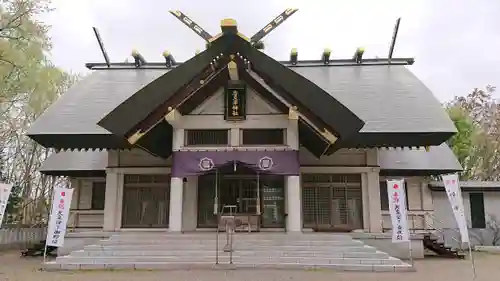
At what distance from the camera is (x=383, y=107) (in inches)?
531

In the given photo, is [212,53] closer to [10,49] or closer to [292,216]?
[292,216]

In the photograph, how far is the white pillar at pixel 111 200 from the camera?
531 inches

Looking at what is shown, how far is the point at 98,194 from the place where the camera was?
16094mm

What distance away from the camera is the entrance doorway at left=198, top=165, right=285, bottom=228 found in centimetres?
1335

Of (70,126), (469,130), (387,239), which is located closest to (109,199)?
(70,126)

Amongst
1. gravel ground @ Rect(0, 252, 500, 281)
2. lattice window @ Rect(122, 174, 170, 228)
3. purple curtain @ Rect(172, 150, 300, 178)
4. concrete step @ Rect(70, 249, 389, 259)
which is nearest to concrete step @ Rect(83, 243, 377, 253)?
concrete step @ Rect(70, 249, 389, 259)

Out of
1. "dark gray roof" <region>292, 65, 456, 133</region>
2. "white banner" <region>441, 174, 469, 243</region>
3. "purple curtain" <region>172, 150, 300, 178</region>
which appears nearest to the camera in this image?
"white banner" <region>441, 174, 469, 243</region>

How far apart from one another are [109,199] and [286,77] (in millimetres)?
6766

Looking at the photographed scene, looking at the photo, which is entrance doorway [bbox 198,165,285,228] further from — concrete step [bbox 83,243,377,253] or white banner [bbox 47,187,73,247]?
white banner [bbox 47,187,73,247]

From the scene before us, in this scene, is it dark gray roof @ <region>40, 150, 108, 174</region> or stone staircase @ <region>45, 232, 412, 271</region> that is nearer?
stone staircase @ <region>45, 232, 412, 271</region>

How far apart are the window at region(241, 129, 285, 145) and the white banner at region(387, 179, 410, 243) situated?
3720 mm

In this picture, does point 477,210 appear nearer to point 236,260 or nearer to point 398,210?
point 398,210

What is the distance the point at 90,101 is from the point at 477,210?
14877 mm

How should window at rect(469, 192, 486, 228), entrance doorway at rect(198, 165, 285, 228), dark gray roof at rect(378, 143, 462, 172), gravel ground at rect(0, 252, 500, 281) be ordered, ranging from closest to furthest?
gravel ground at rect(0, 252, 500, 281)
entrance doorway at rect(198, 165, 285, 228)
dark gray roof at rect(378, 143, 462, 172)
window at rect(469, 192, 486, 228)
